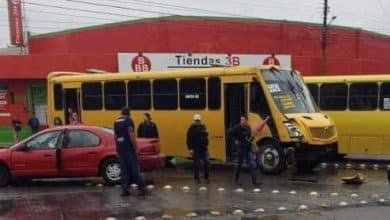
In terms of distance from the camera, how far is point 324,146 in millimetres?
16141

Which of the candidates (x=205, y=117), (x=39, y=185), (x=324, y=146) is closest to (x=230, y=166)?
(x=205, y=117)

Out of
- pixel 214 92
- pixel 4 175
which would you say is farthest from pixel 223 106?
pixel 4 175

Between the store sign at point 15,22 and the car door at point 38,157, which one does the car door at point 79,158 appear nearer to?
the car door at point 38,157

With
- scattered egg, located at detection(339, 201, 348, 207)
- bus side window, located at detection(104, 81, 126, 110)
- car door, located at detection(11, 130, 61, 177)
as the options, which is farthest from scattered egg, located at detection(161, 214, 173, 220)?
bus side window, located at detection(104, 81, 126, 110)

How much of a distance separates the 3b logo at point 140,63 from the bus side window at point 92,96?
1355 centimetres

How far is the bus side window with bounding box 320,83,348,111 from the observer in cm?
1883

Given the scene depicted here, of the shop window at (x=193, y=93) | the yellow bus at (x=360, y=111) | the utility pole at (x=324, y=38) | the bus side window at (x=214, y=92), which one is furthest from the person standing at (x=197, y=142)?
the utility pole at (x=324, y=38)

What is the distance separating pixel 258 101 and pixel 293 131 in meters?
1.21

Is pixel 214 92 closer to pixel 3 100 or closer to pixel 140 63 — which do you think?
pixel 140 63

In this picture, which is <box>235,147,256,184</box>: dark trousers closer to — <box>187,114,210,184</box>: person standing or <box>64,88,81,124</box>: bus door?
<box>187,114,210,184</box>: person standing

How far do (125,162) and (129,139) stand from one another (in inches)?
18.2

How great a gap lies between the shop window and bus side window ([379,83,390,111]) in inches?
197

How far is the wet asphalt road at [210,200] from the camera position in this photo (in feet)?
33.9

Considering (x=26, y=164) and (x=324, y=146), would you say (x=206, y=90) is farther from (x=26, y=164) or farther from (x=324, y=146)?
(x=26, y=164)
